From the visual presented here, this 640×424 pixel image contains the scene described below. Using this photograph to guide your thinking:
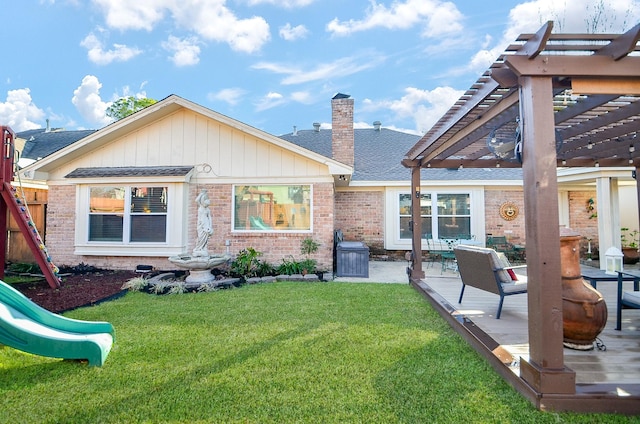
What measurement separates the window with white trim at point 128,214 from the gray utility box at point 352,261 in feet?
15.9

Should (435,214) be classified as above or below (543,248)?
above

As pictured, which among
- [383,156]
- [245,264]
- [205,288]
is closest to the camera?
[205,288]

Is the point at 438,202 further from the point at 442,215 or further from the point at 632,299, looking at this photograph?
the point at 632,299

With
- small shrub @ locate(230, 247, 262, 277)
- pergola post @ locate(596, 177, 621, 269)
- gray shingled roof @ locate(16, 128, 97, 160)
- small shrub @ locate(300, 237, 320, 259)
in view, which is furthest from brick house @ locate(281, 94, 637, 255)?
gray shingled roof @ locate(16, 128, 97, 160)

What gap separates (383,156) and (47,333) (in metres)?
11.3

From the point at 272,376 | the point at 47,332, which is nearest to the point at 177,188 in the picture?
the point at 47,332

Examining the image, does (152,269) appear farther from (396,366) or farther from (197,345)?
(396,366)

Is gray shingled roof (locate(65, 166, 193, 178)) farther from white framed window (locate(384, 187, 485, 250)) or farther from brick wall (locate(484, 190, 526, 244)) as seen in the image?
brick wall (locate(484, 190, 526, 244))

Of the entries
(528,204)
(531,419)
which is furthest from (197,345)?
(528,204)

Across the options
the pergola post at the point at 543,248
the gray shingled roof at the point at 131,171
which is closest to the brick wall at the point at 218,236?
the gray shingled roof at the point at 131,171

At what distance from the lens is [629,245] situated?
9.87 meters

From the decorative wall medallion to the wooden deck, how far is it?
4866mm

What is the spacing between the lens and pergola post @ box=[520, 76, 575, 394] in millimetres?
2291

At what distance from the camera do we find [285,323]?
430 centimetres
